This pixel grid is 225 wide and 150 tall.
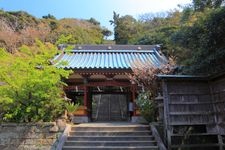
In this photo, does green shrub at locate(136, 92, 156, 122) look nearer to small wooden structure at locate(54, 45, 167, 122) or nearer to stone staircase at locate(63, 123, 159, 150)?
stone staircase at locate(63, 123, 159, 150)

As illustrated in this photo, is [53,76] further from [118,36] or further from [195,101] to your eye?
[118,36]

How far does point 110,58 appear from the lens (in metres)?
18.2

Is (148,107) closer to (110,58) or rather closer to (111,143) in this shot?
(111,143)

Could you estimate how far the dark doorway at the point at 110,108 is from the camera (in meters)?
20.3

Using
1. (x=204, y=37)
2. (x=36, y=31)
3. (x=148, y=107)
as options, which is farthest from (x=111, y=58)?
(x=36, y=31)

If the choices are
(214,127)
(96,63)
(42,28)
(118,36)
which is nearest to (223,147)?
(214,127)

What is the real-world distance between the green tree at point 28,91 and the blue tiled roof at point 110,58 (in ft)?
12.4

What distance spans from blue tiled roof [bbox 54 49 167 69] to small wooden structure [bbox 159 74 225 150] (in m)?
5.84

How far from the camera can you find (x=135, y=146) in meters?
10.7

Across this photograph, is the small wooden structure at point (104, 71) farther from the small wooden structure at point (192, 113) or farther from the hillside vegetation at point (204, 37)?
the small wooden structure at point (192, 113)

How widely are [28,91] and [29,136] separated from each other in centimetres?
173

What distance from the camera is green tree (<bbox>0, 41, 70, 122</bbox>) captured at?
11.6 m

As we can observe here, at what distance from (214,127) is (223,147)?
27.8 inches

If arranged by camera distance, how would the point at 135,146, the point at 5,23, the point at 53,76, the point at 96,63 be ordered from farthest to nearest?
the point at 5,23 < the point at 96,63 < the point at 53,76 < the point at 135,146
